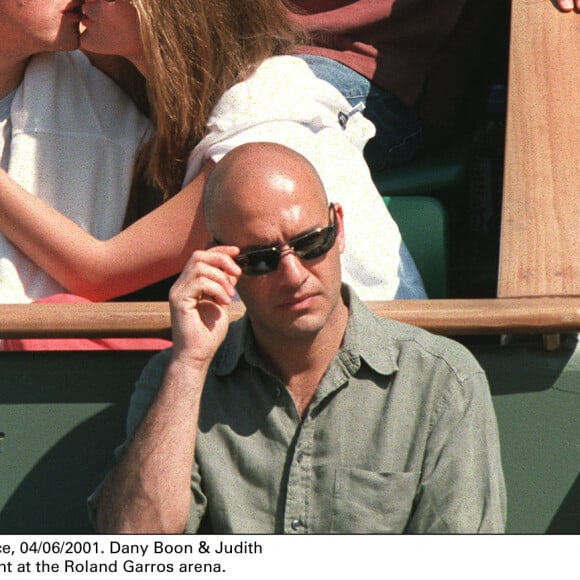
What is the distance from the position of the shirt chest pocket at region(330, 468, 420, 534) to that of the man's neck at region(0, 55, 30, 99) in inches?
52.6

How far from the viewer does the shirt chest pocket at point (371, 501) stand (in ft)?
6.99

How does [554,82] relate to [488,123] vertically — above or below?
above

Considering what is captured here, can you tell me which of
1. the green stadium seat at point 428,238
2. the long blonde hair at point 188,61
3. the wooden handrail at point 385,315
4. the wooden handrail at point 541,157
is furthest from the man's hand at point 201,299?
the green stadium seat at point 428,238

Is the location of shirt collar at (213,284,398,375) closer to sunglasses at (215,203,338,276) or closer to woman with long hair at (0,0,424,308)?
sunglasses at (215,203,338,276)

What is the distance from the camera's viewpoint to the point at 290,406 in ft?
7.22

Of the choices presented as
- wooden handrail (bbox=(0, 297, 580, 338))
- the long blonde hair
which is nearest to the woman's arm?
the long blonde hair

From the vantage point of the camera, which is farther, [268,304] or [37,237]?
[37,237]

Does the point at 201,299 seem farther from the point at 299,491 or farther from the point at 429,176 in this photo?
the point at 429,176

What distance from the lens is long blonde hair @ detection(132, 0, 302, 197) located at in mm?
2785

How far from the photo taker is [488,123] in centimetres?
364
